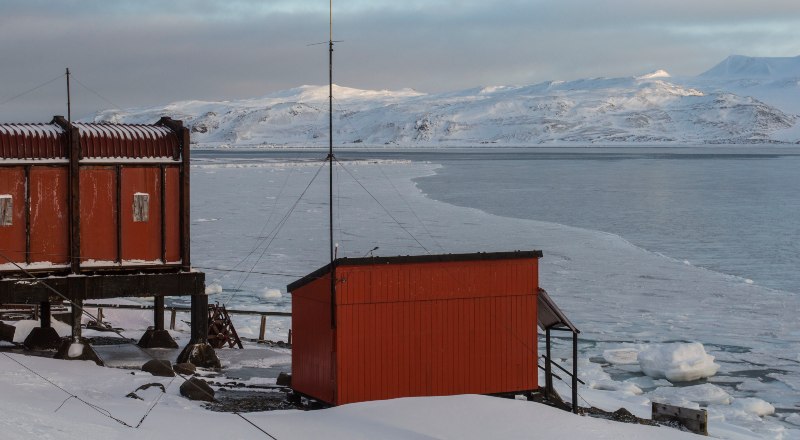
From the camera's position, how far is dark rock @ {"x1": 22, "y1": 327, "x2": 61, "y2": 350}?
24953mm

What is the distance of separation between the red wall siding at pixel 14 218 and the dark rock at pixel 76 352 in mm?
2093

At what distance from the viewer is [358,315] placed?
65.0ft

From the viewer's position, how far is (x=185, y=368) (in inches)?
910

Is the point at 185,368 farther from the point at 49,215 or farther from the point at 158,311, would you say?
the point at 49,215

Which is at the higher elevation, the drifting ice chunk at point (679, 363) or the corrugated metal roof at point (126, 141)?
the corrugated metal roof at point (126, 141)

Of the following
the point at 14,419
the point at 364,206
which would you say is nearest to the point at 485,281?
the point at 14,419

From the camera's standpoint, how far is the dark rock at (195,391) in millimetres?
19969

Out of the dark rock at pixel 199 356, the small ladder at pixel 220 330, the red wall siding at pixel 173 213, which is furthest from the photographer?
the small ladder at pixel 220 330

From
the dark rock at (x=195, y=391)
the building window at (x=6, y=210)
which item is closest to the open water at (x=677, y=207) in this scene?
the dark rock at (x=195, y=391)

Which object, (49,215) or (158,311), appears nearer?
(49,215)

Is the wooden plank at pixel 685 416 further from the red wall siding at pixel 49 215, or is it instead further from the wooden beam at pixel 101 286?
the red wall siding at pixel 49 215

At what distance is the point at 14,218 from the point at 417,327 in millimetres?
9422

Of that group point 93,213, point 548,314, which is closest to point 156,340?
point 93,213

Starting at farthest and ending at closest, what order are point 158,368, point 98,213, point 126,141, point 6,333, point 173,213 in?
point 6,333, point 173,213, point 126,141, point 98,213, point 158,368
